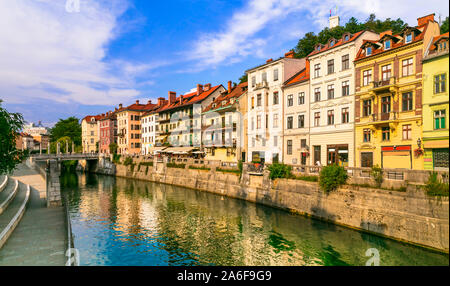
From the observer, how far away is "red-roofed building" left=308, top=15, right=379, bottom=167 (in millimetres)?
29594

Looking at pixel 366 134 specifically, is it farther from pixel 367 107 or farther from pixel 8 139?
pixel 8 139

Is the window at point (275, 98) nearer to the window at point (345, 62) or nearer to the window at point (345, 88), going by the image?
the window at point (345, 88)

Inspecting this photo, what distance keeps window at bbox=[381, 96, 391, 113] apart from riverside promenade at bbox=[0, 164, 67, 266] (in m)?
27.5

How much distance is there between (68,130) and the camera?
4286 inches

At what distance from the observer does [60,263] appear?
511 inches

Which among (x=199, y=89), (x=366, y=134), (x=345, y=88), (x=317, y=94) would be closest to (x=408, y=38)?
(x=345, y=88)

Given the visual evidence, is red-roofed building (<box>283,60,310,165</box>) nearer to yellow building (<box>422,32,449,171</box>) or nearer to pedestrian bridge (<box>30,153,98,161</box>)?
yellow building (<box>422,32,449,171</box>)

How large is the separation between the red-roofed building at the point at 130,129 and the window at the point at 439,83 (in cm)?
6968

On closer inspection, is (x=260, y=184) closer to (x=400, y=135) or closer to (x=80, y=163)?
(x=400, y=135)

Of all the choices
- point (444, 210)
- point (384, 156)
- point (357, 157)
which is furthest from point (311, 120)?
point (444, 210)

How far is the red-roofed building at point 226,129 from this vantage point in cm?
4438
